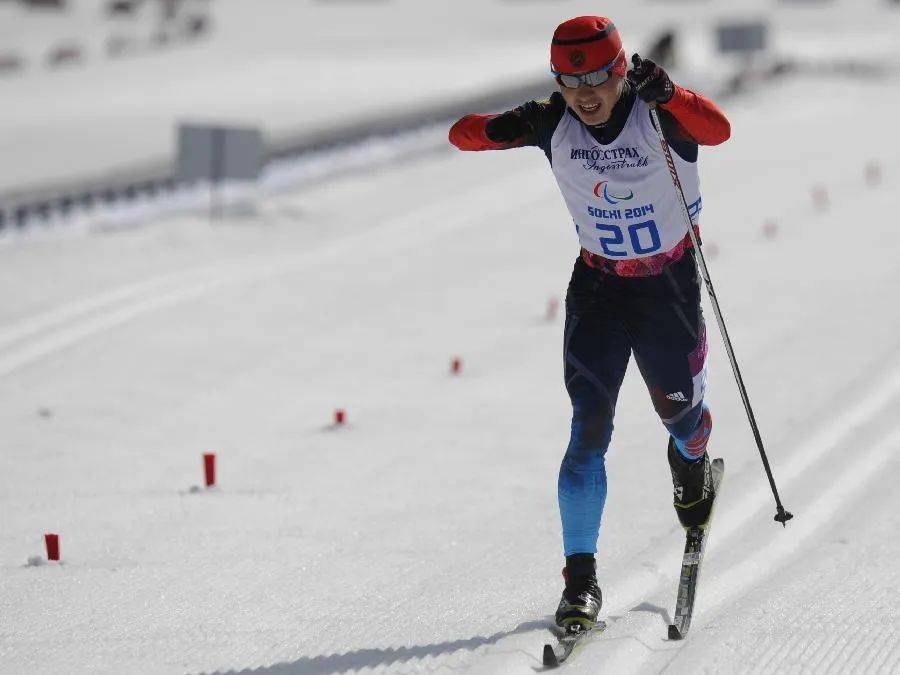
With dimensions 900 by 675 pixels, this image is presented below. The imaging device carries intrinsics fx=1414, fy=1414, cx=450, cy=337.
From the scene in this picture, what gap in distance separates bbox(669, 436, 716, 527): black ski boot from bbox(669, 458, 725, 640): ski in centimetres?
4

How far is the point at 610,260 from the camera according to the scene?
221 inches

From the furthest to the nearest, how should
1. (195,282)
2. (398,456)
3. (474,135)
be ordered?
(195,282), (398,456), (474,135)

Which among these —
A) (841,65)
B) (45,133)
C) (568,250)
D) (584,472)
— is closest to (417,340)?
(568,250)

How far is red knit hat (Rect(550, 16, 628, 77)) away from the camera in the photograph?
208 inches

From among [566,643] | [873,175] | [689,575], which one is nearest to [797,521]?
[689,575]

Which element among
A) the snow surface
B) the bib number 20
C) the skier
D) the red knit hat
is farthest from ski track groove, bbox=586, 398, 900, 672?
the red knit hat

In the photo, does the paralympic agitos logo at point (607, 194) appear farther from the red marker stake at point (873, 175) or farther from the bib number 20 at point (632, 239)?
the red marker stake at point (873, 175)

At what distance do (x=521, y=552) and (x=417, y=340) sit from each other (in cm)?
588

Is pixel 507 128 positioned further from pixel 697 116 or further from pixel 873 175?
pixel 873 175

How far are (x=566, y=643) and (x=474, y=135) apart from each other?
2.04 metres

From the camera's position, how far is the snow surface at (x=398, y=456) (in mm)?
5660

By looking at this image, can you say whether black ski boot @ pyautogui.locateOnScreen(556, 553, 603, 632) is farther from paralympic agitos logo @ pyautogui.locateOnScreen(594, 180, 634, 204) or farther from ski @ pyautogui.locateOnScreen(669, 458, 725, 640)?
paralympic agitos logo @ pyautogui.locateOnScreen(594, 180, 634, 204)

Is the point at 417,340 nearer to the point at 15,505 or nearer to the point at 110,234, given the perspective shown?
the point at 15,505

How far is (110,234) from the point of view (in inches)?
714
